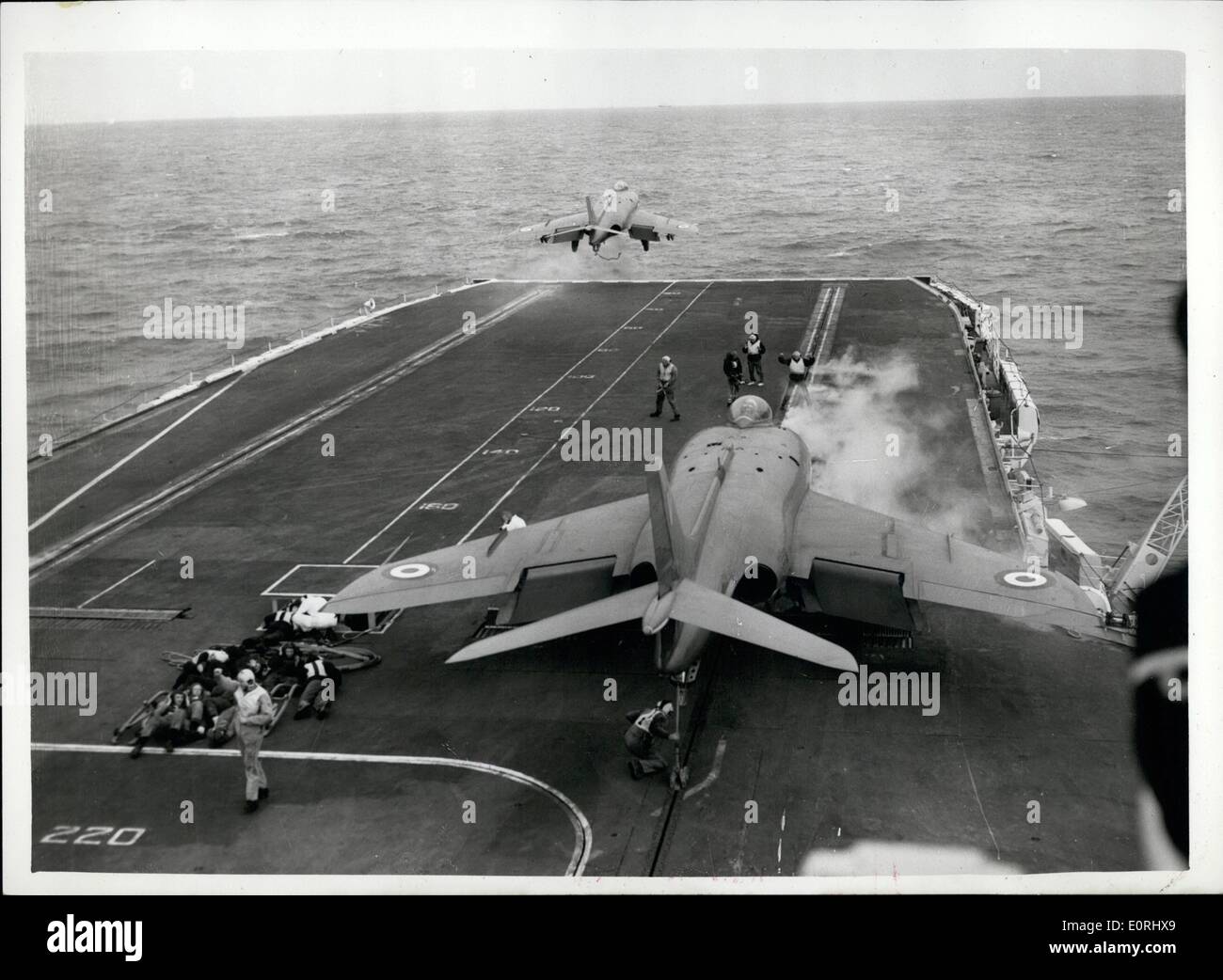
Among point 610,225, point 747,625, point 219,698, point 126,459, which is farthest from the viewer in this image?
point 610,225

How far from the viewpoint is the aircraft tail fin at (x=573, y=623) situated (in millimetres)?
16391

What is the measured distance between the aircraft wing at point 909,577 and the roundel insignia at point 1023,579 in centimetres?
2

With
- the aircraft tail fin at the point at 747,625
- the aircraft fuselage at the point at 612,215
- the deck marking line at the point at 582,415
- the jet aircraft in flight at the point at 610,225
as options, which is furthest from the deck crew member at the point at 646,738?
the jet aircraft in flight at the point at 610,225

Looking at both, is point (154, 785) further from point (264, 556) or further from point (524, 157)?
point (524, 157)

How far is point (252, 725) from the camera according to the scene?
1708cm

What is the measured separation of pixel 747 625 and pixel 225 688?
384 inches

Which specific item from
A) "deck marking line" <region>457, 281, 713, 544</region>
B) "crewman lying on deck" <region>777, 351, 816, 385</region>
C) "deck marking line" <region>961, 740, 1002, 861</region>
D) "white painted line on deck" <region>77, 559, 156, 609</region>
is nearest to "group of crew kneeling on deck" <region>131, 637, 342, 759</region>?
"white painted line on deck" <region>77, 559, 156, 609</region>

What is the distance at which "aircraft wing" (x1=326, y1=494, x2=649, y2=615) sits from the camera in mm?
21469

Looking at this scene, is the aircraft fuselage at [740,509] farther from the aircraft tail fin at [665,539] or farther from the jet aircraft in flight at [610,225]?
the jet aircraft in flight at [610,225]

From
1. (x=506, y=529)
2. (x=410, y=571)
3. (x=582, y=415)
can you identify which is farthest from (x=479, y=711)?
(x=582, y=415)

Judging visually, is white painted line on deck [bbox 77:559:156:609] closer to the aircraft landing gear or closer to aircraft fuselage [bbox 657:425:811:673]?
aircraft fuselage [bbox 657:425:811:673]

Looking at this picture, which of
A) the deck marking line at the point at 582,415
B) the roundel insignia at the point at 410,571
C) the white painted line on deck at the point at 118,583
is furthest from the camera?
the deck marking line at the point at 582,415

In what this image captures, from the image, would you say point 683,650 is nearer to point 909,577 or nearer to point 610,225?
point 909,577

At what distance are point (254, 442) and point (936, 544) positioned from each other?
2280 cm
